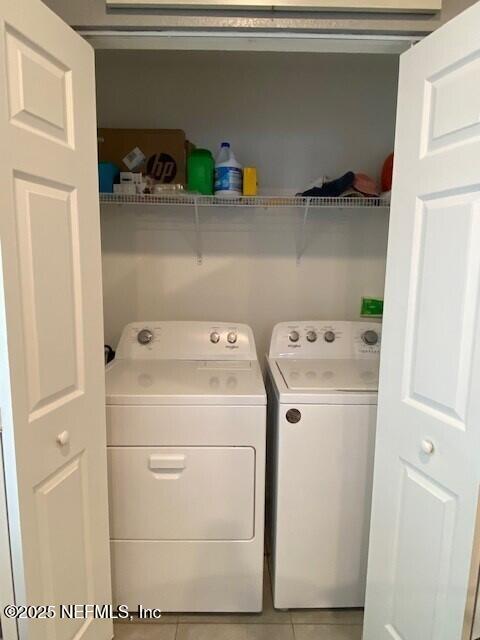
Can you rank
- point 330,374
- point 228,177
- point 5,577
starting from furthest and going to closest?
point 228,177, point 330,374, point 5,577

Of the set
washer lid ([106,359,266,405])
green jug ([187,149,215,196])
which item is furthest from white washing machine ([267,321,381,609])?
green jug ([187,149,215,196])

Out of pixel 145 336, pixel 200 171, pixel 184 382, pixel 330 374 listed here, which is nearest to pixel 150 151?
pixel 200 171

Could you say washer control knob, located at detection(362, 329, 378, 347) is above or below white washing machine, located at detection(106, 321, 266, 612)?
above

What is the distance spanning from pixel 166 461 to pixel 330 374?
0.76 meters

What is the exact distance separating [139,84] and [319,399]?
1831 millimetres

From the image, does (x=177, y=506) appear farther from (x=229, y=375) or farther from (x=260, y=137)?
(x=260, y=137)

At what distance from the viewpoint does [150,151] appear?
2057 mm

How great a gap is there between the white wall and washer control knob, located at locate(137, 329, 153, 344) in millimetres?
275

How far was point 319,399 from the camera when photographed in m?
1.53

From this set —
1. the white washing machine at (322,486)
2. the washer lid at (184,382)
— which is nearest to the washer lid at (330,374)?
the white washing machine at (322,486)

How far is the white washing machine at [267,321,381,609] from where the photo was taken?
5.08 feet

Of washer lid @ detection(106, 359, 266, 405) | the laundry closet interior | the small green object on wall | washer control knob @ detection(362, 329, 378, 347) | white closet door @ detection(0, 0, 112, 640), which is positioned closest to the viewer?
white closet door @ detection(0, 0, 112, 640)

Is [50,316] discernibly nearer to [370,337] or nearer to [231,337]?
[231,337]

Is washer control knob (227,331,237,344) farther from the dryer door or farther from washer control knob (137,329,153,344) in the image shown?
the dryer door
